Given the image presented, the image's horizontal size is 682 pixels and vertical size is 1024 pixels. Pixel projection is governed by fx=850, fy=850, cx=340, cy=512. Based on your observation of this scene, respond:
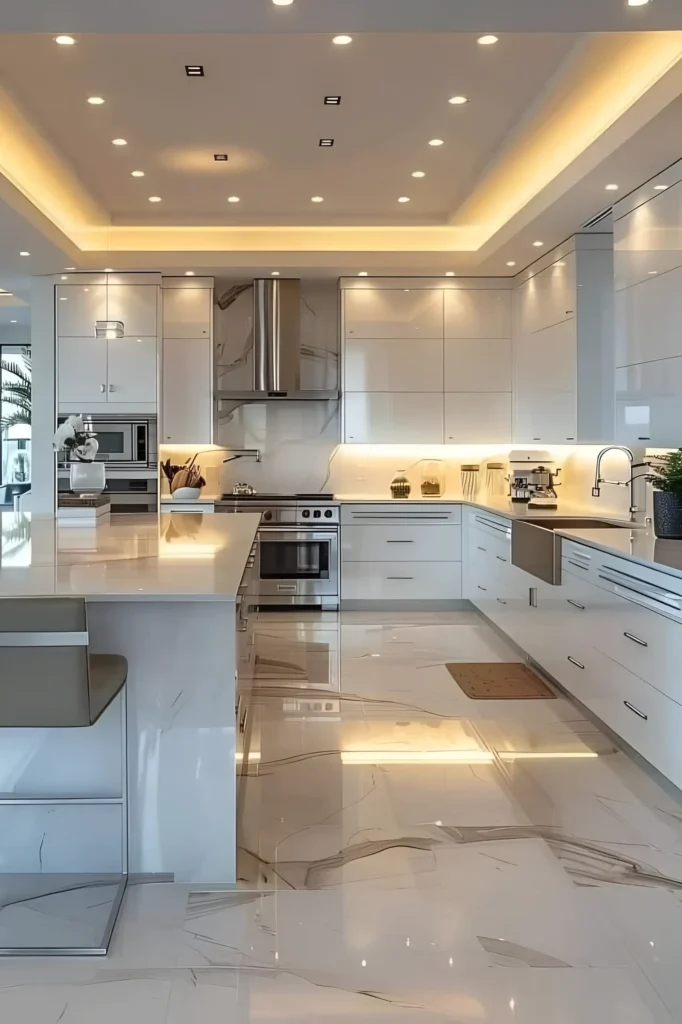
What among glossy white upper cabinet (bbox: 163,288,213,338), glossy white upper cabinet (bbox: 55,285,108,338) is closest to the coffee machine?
glossy white upper cabinet (bbox: 163,288,213,338)

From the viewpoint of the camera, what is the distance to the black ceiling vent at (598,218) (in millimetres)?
4844

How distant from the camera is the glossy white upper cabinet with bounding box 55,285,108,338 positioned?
6723 millimetres

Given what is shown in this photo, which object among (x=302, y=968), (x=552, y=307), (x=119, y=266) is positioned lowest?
(x=302, y=968)

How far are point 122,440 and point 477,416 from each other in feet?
9.42

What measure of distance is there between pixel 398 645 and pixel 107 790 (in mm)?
3231

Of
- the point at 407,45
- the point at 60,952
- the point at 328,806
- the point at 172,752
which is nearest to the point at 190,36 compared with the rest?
the point at 407,45

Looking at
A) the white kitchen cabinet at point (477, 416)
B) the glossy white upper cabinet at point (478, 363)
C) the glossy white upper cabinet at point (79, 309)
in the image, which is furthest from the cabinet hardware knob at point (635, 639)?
the glossy white upper cabinet at point (79, 309)

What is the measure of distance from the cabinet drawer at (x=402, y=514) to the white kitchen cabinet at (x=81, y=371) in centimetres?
218

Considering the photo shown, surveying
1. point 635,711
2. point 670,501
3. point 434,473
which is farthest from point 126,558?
point 434,473

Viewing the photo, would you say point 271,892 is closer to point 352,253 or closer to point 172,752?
point 172,752

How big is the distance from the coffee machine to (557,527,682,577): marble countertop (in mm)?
1697

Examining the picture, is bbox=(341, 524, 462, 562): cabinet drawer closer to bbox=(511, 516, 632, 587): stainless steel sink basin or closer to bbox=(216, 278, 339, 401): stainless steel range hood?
bbox=(216, 278, 339, 401): stainless steel range hood

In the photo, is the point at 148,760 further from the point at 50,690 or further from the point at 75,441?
the point at 75,441

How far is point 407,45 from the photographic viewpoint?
3.62 metres
